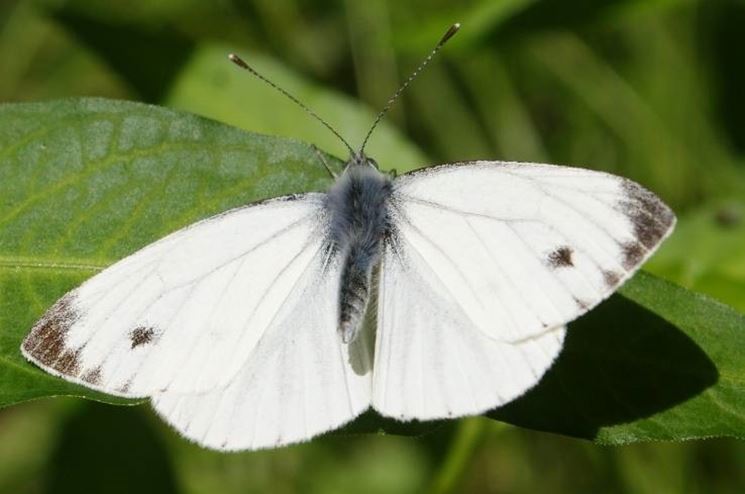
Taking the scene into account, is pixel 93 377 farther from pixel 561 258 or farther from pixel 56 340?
pixel 561 258

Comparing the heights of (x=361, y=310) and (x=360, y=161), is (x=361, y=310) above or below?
below

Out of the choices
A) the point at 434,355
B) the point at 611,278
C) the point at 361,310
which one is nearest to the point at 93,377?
the point at 361,310

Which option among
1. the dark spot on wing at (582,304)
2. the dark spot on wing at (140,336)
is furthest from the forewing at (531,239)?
the dark spot on wing at (140,336)

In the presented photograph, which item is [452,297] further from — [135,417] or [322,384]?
[135,417]

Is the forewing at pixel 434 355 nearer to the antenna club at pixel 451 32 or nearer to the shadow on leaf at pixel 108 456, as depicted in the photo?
the antenna club at pixel 451 32

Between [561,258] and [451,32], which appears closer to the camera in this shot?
[561,258]

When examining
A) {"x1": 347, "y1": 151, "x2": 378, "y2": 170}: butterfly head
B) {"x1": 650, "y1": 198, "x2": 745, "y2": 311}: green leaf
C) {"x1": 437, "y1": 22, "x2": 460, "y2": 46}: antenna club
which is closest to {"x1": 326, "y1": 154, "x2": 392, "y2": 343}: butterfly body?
{"x1": 347, "y1": 151, "x2": 378, "y2": 170}: butterfly head
